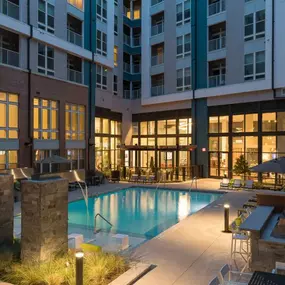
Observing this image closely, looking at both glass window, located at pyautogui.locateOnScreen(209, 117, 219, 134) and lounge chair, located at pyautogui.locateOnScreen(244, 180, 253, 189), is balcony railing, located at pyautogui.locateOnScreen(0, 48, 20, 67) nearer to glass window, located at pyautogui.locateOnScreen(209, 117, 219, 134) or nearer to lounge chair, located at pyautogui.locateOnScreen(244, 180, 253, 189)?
glass window, located at pyautogui.locateOnScreen(209, 117, 219, 134)

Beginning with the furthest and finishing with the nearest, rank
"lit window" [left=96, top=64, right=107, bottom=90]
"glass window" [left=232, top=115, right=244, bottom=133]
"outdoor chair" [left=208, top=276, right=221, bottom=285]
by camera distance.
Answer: "lit window" [left=96, top=64, right=107, bottom=90], "glass window" [left=232, top=115, right=244, bottom=133], "outdoor chair" [left=208, top=276, right=221, bottom=285]

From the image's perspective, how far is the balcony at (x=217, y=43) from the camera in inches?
975

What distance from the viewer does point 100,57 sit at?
25.6m

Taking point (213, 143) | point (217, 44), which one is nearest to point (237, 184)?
point (213, 143)

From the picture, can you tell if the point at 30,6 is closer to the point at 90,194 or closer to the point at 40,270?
the point at 90,194

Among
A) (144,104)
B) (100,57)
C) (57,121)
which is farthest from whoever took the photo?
(144,104)

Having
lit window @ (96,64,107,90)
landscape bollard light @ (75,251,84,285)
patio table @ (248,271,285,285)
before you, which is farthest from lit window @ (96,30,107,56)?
patio table @ (248,271,285,285)

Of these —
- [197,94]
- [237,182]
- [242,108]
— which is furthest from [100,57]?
[237,182]

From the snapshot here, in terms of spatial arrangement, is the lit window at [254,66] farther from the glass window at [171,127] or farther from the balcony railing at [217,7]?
the glass window at [171,127]

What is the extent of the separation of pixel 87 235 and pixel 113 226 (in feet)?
6.81

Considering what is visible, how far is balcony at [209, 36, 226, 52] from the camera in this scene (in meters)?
24.8

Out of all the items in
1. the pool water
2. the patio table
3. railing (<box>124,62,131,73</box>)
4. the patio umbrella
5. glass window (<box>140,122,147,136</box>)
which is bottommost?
the pool water

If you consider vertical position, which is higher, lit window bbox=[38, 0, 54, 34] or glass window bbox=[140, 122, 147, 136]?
lit window bbox=[38, 0, 54, 34]

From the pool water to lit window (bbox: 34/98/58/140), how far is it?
18.7ft
